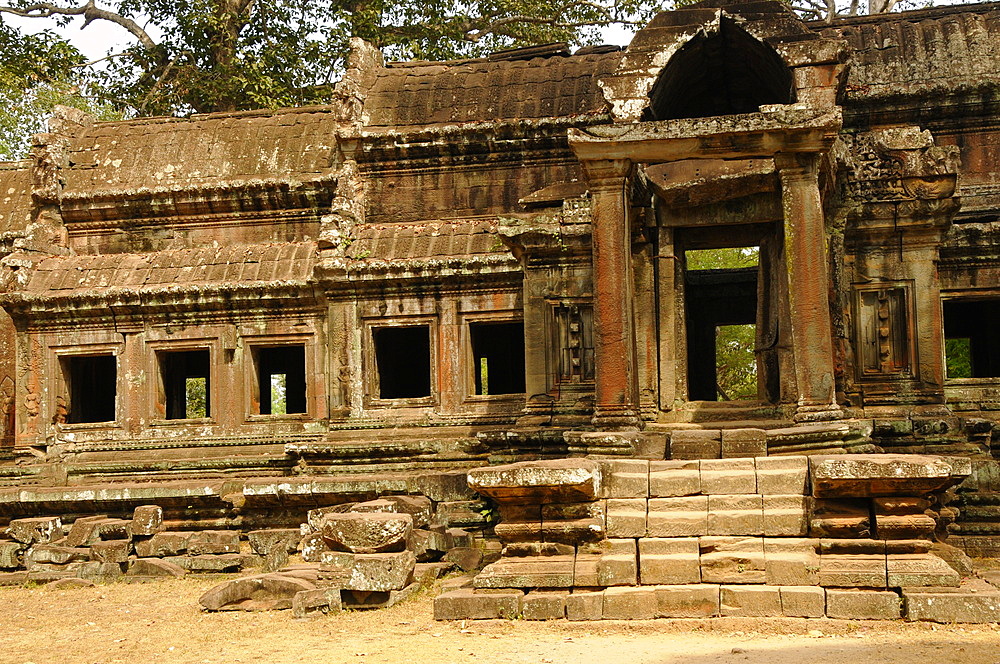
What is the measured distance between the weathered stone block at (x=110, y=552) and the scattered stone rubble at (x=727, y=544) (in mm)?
4589

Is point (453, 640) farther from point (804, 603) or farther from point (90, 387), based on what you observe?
point (90, 387)

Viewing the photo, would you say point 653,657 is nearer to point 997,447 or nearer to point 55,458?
point 997,447

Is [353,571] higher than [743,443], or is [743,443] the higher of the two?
[743,443]

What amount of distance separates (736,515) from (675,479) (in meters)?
0.66

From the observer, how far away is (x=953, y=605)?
300 inches

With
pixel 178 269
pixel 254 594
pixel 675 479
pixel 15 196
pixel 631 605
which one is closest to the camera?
pixel 631 605

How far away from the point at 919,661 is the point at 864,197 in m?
5.74

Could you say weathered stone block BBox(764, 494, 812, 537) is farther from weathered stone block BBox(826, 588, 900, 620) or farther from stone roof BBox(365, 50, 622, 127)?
stone roof BBox(365, 50, 622, 127)

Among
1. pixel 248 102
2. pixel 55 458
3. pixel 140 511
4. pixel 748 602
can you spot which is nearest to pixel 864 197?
pixel 748 602

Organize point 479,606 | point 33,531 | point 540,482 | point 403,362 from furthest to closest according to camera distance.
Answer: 1. point 403,362
2. point 33,531
3. point 540,482
4. point 479,606

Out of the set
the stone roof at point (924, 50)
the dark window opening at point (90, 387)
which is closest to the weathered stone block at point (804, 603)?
the stone roof at point (924, 50)

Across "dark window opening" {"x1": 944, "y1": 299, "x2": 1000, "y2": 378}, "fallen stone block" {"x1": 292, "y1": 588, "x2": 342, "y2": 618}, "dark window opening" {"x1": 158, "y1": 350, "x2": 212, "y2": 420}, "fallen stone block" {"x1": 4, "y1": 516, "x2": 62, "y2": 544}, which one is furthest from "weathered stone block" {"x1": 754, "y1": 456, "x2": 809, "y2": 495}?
"dark window opening" {"x1": 158, "y1": 350, "x2": 212, "y2": 420}

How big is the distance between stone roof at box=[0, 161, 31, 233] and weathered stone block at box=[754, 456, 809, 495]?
12.8 metres

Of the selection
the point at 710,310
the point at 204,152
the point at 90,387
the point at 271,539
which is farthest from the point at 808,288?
the point at 90,387
